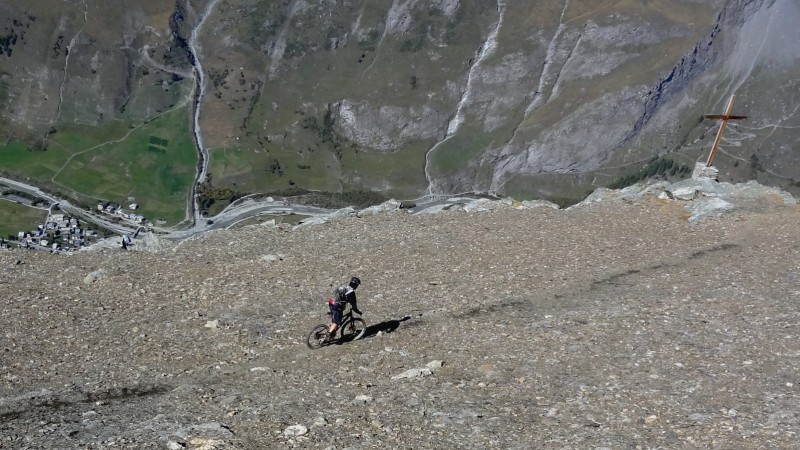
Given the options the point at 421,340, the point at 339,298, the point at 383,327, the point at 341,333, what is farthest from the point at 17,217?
the point at 421,340

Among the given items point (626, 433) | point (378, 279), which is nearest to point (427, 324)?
point (378, 279)

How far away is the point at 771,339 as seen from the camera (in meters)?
24.6

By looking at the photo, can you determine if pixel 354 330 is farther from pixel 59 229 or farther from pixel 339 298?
pixel 59 229

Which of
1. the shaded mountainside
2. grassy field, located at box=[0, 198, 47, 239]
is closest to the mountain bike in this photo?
the shaded mountainside

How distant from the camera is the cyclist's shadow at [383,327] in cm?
2541

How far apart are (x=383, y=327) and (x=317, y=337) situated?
2.74 metres

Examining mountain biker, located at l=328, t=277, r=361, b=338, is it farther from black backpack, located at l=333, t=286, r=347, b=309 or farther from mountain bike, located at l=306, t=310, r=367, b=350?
mountain bike, located at l=306, t=310, r=367, b=350

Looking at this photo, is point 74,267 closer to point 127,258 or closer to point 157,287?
point 127,258

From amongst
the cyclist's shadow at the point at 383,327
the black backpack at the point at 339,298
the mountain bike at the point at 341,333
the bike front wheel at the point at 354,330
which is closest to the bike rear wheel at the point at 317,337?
the mountain bike at the point at 341,333

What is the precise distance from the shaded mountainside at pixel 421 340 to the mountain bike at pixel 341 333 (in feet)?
1.10

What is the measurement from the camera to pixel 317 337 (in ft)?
79.2

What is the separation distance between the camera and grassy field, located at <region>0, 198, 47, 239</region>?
17812 cm

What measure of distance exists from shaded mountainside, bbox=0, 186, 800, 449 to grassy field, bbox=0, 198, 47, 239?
529ft

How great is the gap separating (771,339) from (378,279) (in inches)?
553
